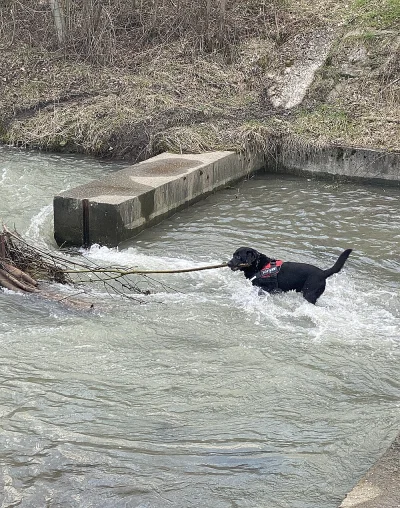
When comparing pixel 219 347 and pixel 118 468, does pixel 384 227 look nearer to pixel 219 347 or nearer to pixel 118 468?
pixel 219 347

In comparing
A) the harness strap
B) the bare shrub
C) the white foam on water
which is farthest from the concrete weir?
the bare shrub

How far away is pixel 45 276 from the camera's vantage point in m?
9.57

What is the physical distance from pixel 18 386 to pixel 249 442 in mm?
2141

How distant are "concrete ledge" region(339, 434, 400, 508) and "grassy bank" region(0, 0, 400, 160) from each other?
1055cm

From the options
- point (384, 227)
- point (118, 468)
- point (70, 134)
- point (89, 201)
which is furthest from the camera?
point (70, 134)

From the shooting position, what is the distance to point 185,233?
1194 cm

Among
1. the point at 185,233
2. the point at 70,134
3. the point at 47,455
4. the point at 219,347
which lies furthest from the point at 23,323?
the point at 70,134

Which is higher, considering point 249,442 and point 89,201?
point 89,201

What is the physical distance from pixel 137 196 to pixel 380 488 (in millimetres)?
7530

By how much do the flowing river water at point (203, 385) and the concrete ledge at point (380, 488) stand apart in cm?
60

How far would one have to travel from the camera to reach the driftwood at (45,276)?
923 centimetres

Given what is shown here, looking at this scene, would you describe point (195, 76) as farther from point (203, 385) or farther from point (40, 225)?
point (203, 385)

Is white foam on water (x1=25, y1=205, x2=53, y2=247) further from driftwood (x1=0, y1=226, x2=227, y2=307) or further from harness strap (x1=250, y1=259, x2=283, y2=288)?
harness strap (x1=250, y1=259, x2=283, y2=288)

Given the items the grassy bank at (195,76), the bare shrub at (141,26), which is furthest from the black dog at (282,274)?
the bare shrub at (141,26)
